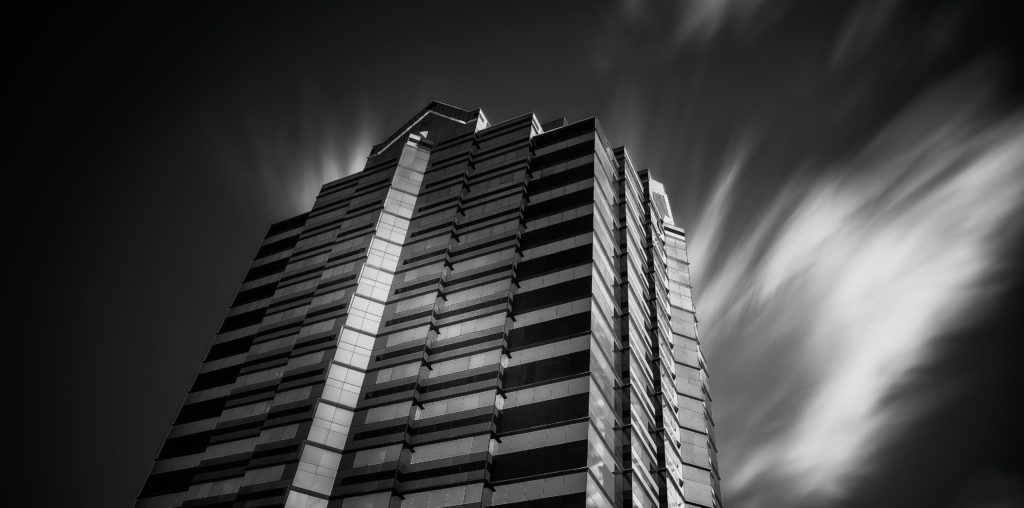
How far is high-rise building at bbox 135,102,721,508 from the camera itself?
191ft

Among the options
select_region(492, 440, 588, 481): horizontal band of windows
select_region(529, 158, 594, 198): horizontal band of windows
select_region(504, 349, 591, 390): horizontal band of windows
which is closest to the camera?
select_region(492, 440, 588, 481): horizontal band of windows

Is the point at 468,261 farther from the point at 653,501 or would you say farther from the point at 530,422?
the point at 653,501

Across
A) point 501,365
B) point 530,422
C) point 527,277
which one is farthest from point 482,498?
point 527,277

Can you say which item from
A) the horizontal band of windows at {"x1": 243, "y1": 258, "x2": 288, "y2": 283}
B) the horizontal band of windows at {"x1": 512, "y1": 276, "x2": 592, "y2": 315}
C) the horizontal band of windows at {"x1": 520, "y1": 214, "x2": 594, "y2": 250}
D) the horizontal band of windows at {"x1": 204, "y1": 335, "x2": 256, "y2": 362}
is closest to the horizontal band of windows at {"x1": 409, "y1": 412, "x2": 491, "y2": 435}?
the horizontal band of windows at {"x1": 512, "y1": 276, "x2": 592, "y2": 315}

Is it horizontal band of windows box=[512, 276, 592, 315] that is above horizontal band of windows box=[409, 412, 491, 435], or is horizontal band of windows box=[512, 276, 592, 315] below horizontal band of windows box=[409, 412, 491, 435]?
above

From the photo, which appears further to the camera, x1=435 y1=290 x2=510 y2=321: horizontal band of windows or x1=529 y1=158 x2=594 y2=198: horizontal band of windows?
x1=529 y1=158 x2=594 y2=198: horizontal band of windows

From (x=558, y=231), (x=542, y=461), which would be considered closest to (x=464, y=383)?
(x=542, y=461)

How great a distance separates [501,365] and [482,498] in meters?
12.8

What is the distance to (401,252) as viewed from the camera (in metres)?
82.1

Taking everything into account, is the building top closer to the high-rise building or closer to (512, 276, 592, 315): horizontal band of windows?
the high-rise building

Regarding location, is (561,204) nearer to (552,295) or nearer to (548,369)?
(552,295)

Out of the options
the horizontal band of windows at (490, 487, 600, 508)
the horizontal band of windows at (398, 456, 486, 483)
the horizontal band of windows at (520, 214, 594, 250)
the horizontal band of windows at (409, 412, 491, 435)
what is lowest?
the horizontal band of windows at (490, 487, 600, 508)

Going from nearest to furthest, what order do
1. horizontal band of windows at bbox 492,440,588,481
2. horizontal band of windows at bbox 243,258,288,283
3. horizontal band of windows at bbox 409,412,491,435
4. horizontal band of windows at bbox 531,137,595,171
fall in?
horizontal band of windows at bbox 492,440,588,481
horizontal band of windows at bbox 409,412,491,435
horizontal band of windows at bbox 531,137,595,171
horizontal band of windows at bbox 243,258,288,283

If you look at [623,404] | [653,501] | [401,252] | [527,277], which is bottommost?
[653,501]
